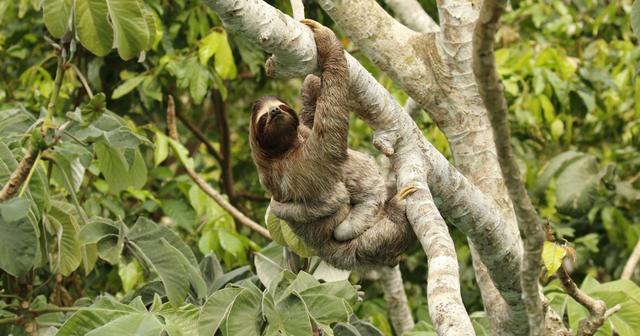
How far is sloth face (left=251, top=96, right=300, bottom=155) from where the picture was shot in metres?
3.71

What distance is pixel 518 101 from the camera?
19.0 ft

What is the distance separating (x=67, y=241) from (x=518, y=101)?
3.15 metres

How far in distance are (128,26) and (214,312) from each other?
38.8 inches

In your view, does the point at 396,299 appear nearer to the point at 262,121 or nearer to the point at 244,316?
the point at 262,121

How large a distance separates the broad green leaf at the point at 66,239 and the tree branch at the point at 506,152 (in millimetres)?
1754

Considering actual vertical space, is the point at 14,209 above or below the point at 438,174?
below

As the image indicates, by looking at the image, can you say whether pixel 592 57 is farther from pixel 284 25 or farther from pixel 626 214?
pixel 284 25

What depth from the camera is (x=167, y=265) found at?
3395mm

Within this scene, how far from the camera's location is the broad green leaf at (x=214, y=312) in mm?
2984

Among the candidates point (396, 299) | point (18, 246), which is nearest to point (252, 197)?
point (396, 299)

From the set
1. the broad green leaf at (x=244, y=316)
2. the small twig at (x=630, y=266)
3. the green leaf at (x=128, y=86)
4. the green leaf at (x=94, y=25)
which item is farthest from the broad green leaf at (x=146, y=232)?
the small twig at (x=630, y=266)

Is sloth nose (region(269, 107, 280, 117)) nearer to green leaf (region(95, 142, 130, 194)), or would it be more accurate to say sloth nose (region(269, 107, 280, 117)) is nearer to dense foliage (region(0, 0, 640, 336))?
dense foliage (region(0, 0, 640, 336))

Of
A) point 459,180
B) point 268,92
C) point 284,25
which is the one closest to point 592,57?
point 268,92

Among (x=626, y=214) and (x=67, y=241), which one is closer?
(x=67, y=241)
